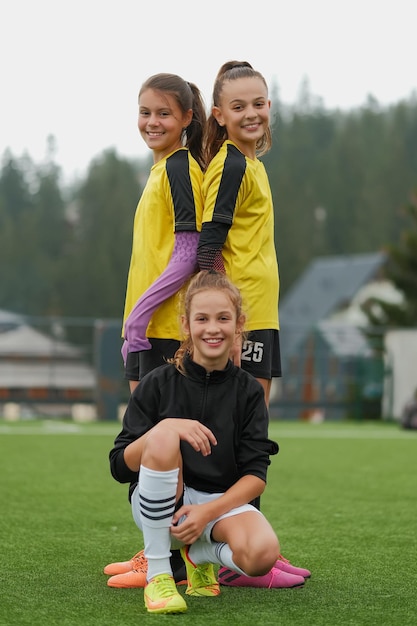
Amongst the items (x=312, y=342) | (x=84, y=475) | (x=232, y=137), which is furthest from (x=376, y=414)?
(x=232, y=137)

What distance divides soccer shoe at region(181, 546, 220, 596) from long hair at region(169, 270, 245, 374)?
0.57 metres

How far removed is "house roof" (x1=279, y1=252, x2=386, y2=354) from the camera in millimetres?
68875

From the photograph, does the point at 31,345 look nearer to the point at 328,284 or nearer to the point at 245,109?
the point at 245,109

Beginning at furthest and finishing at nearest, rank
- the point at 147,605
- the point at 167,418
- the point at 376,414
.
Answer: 1. the point at 376,414
2. the point at 167,418
3. the point at 147,605

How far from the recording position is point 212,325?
120 inches

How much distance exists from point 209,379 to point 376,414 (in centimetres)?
1506

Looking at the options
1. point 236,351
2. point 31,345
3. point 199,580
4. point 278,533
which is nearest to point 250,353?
point 236,351

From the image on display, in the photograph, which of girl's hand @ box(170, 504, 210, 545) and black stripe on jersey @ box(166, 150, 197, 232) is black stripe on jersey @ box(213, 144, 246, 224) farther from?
girl's hand @ box(170, 504, 210, 545)

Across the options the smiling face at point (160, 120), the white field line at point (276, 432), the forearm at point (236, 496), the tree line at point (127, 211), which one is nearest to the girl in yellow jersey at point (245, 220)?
the smiling face at point (160, 120)

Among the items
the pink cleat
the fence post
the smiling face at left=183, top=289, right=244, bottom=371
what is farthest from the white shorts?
the fence post

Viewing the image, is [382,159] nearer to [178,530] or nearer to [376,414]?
[376,414]

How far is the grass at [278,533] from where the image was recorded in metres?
2.82

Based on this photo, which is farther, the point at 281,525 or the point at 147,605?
the point at 281,525

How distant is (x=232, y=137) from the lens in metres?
3.53
